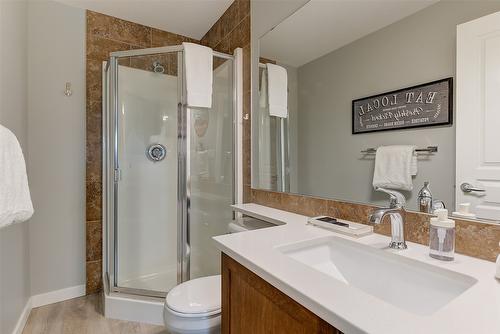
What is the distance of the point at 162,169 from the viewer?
2.61m

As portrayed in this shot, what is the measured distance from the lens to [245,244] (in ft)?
2.97

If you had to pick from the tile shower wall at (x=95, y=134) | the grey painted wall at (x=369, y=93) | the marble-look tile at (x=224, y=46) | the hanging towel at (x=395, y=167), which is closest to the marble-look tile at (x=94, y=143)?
the tile shower wall at (x=95, y=134)

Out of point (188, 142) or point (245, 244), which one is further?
point (188, 142)

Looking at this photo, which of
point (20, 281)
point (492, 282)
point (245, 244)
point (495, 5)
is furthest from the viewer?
point (20, 281)

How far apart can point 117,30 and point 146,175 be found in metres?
1.31

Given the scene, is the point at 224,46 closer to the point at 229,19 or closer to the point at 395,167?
the point at 229,19

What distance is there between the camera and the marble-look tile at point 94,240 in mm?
2255

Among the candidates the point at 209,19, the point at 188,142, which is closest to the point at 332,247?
the point at 188,142

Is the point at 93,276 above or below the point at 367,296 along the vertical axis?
below

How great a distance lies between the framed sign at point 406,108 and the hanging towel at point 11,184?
53.6 inches

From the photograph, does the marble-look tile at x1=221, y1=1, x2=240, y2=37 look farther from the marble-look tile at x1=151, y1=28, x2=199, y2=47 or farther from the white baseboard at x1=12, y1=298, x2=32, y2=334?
the white baseboard at x1=12, y1=298, x2=32, y2=334

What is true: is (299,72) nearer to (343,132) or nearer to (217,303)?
(343,132)

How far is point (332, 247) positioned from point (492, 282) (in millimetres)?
468

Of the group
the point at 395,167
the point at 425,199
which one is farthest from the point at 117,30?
the point at 425,199
